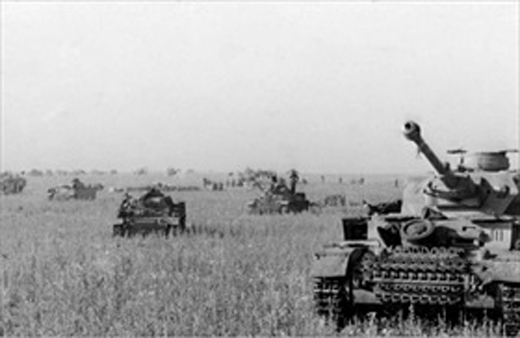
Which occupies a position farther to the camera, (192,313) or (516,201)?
(516,201)

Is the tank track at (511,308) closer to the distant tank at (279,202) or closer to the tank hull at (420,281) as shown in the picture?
the tank hull at (420,281)

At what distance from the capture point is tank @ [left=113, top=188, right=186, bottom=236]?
61.2 feet

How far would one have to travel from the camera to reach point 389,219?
966 cm

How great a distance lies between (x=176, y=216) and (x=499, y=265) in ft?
39.0

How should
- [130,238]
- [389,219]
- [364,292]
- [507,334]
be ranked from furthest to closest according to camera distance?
[130,238], [389,219], [364,292], [507,334]

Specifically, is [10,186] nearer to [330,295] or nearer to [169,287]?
[169,287]

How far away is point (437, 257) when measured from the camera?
27.0 feet

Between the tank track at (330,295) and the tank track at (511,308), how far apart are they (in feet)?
5.68

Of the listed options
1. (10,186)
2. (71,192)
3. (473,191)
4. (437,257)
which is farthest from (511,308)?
(10,186)

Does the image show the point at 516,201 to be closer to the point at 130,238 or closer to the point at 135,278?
the point at 135,278

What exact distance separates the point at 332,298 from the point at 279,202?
18596mm

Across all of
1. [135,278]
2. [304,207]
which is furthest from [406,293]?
[304,207]

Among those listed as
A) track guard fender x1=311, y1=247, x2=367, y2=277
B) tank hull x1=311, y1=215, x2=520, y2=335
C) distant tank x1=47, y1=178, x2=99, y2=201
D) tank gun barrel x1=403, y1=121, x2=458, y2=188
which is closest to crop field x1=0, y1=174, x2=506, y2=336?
tank hull x1=311, y1=215, x2=520, y2=335

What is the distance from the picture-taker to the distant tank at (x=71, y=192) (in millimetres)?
37969
